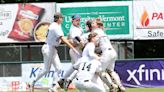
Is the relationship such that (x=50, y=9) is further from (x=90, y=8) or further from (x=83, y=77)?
(x=83, y=77)

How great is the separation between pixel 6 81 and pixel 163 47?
1159cm

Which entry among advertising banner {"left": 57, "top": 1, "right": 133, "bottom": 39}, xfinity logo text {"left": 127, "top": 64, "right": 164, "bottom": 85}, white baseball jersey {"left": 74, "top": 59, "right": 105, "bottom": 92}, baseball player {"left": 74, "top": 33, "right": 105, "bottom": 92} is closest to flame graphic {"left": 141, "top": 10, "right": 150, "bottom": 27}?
advertising banner {"left": 57, "top": 1, "right": 133, "bottom": 39}

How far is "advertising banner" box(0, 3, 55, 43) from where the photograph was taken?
92.0 ft

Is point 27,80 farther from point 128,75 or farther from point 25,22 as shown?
point 25,22

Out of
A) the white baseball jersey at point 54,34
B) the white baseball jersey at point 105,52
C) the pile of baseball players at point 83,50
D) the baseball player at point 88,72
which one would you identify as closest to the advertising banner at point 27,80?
the pile of baseball players at point 83,50

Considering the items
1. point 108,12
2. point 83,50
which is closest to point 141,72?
point 108,12

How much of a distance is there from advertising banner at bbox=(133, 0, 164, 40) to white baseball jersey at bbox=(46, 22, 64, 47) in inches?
446

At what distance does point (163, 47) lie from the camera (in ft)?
108

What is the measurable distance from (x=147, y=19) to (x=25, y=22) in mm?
5005

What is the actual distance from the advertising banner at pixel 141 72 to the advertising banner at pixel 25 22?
221 inches

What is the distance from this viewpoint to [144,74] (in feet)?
76.4

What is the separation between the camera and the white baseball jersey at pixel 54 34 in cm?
1692

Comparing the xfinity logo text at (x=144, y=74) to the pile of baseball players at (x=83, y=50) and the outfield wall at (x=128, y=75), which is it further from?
the pile of baseball players at (x=83, y=50)

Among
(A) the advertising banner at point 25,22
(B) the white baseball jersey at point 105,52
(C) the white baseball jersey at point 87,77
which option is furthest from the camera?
(A) the advertising banner at point 25,22
